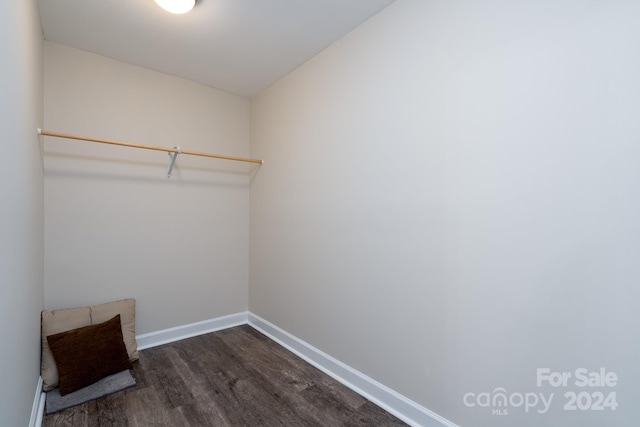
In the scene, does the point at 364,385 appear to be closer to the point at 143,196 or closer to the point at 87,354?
the point at 87,354

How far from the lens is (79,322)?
2123 mm

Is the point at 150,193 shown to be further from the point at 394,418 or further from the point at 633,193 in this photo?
the point at 633,193

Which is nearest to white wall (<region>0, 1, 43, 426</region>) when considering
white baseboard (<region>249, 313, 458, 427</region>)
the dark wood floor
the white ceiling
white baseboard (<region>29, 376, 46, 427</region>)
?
white baseboard (<region>29, 376, 46, 427</region>)

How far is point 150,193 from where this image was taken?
2598mm

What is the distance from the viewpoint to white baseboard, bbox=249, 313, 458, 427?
161cm

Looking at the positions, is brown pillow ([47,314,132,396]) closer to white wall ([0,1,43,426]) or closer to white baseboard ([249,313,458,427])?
white wall ([0,1,43,426])

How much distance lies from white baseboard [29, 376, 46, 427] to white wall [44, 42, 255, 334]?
0.61 m

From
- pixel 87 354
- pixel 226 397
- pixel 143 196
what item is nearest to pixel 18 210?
pixel 87 354

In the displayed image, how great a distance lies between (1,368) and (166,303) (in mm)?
1800

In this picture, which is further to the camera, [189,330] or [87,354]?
[189,330]

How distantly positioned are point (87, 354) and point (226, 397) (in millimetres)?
990

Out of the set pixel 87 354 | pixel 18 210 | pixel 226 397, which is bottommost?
pixel 226 397

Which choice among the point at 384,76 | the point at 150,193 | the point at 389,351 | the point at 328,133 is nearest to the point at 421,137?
the point at 384,76

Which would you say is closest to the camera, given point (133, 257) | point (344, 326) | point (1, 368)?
point (1, 368)
